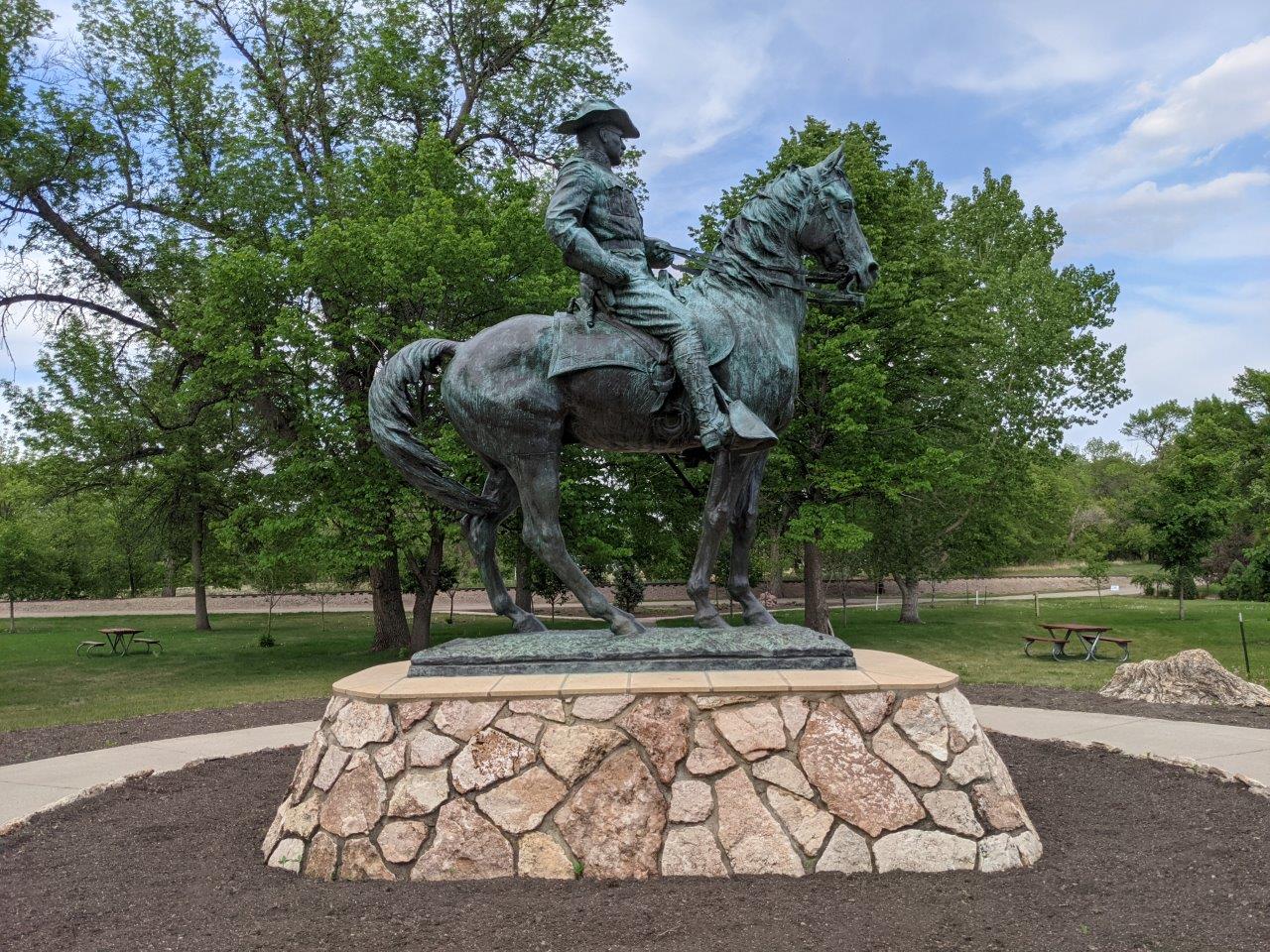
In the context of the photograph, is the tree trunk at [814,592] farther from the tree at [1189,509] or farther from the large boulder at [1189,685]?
the tree at [1189,509]

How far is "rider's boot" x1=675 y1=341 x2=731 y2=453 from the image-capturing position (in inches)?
203

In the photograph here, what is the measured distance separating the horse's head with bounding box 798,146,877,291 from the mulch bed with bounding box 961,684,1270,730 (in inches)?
248

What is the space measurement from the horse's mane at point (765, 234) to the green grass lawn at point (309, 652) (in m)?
9.46

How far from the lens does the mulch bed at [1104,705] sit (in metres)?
9.19

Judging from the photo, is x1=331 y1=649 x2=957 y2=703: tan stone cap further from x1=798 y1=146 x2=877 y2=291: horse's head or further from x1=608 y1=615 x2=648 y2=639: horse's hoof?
x1=798 y1=146 x2=877 y2=291: horse's head

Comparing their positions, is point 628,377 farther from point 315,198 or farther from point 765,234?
point 315,198

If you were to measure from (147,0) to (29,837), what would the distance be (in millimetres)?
20359

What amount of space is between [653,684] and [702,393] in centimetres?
162

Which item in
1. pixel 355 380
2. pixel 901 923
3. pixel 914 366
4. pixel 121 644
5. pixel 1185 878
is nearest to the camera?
pixel 901 923

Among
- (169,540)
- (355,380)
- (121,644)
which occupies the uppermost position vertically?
(355,380)

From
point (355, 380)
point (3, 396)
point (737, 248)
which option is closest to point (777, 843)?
point (737, 248)

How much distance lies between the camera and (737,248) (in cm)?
568

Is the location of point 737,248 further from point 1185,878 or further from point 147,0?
point 147,0

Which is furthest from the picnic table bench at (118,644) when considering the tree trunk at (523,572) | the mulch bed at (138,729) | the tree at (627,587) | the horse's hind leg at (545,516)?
the horse's hind leg at (545,516)
